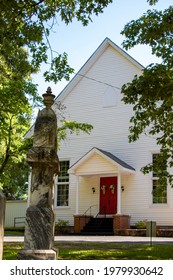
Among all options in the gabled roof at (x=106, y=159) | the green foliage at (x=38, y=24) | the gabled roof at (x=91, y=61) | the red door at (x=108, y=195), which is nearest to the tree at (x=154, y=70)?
the green foliage at (x=38, y=24)

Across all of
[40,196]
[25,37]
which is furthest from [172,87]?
[40,196]

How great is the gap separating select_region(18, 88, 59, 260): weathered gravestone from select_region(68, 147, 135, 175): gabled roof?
599 inches

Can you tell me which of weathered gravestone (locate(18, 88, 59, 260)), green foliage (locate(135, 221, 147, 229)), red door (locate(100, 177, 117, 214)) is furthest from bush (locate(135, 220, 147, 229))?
weathered gravestone (locate(18, 88, 59, 260))

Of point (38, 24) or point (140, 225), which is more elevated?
point (38, 24)

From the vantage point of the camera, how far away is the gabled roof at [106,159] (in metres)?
23.0

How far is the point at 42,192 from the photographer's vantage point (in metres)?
7.45

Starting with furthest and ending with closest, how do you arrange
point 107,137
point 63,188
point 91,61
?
point 91,61
point 63,188
point 107,137

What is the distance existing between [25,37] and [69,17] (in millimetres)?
1263

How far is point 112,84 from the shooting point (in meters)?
25.8

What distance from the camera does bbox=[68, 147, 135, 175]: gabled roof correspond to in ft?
75.5

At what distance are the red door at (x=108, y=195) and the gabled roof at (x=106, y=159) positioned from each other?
3.90 feet

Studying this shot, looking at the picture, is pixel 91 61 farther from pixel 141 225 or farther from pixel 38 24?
pixel 38 24

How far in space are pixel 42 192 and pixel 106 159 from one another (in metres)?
16.2

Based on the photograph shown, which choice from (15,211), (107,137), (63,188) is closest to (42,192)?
(107,137)
